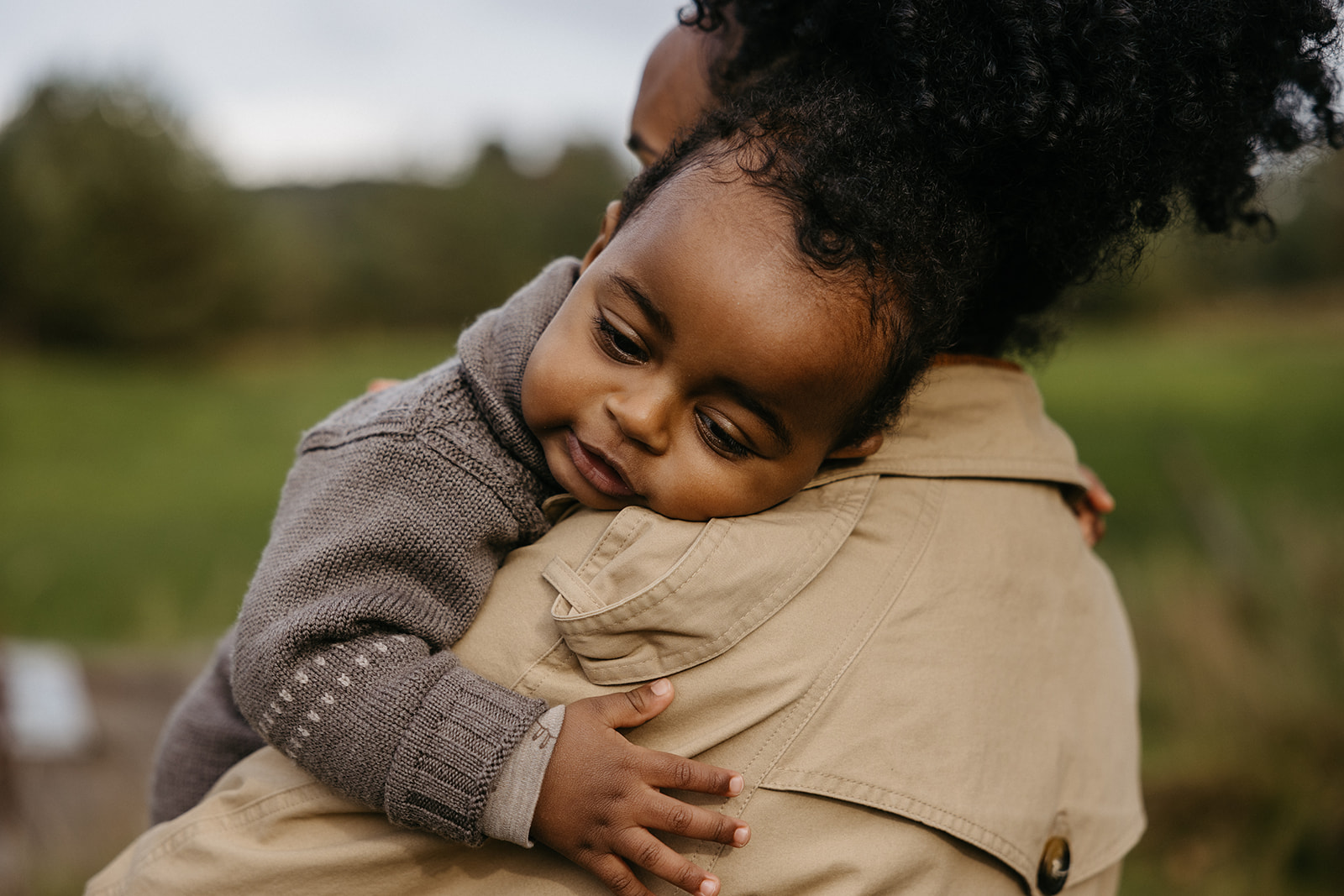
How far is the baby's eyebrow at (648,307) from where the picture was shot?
5.43ft

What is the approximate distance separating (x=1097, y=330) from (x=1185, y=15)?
1161 inches

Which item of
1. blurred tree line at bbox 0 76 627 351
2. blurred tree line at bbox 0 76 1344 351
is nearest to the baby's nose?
blurred tree line at bbox 0 76 1344 351

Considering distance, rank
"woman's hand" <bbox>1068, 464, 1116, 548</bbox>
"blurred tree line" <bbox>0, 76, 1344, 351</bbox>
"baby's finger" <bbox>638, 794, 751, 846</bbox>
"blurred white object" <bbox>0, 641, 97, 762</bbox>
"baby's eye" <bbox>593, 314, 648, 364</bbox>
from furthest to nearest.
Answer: "blurred tree line" <bbox>0, 76, 1344, 351</bbox> < "blurred white object" <bbox>0, 641, 97, 762</bbox> < "woman's hand" <bbox>1068, 464, 1116, 548</bbox> < "baby's eye" <bbox>593, 314, 648, 364</bbox> < "baby's finger" <bbox>638, 794, 751, 846</bbox>

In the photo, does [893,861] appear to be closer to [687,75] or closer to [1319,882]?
[687,75]

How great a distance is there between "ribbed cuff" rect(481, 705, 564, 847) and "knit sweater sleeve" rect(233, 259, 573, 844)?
0.06 feet

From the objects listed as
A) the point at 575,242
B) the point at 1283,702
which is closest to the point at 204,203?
the point at 575,242

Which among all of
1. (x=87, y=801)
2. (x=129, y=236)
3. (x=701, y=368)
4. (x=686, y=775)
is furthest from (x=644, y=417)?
(x=129, y=236)

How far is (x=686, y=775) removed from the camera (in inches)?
57.0

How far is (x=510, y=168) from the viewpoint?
105 feet

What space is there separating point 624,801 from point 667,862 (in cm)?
10

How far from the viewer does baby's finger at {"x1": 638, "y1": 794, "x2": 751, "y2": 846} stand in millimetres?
1438

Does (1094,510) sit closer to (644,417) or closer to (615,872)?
(644,417)

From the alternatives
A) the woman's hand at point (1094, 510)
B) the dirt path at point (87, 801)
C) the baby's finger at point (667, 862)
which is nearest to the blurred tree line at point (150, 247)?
the woman's hand at point (1094, 510)

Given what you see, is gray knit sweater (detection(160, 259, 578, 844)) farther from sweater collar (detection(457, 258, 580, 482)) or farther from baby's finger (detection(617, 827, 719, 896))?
baby's finger (detection(617, 827, 719, 896))
